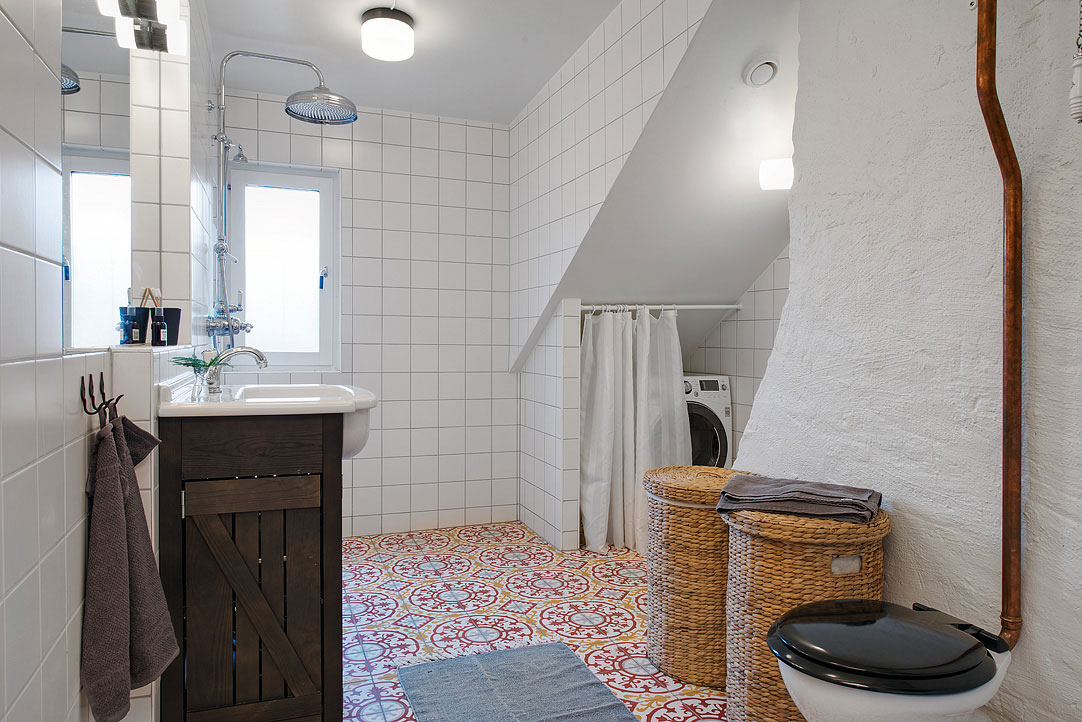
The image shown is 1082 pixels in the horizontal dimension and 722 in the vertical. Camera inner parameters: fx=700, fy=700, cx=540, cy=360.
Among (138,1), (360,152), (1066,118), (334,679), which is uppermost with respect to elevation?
(360,152)

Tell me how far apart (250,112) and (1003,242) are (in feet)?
11.0

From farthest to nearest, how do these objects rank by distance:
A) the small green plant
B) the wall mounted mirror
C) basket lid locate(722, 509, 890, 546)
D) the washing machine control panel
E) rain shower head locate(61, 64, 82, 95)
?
the washing machine control panel → the small green plant → basket lid locate(722, 509, 890, 546) → the wall mounted mirror → rain shower head locate(61, 64, 82, 95)

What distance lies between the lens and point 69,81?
128cm

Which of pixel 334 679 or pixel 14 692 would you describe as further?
pixel 334 679

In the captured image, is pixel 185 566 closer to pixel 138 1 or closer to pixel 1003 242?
pixel 138 1

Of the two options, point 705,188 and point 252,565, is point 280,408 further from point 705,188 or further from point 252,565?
point 705,188

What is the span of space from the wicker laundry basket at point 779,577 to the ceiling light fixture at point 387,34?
6.83 ft

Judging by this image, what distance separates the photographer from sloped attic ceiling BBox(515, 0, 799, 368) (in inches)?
92.7

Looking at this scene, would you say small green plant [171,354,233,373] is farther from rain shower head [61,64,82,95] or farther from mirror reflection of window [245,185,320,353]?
mirror reflection of window [245,185,320,353]

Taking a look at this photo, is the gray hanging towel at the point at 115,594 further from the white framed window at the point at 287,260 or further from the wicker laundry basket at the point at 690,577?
the white framed window at the point at 287,260

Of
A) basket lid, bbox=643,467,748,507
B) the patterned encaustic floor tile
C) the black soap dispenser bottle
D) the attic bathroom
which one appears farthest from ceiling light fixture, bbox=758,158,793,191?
the black soap dispenser bottle

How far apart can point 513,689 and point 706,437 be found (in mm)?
2078

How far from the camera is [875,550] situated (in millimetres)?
1717

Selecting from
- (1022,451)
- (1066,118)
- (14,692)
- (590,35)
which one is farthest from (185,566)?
(590,35)
